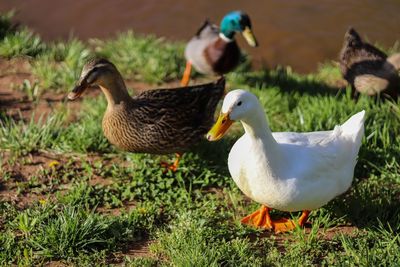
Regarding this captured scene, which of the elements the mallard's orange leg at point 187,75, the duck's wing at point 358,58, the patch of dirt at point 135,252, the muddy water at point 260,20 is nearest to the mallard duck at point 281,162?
the patch of dirt at point 135,252

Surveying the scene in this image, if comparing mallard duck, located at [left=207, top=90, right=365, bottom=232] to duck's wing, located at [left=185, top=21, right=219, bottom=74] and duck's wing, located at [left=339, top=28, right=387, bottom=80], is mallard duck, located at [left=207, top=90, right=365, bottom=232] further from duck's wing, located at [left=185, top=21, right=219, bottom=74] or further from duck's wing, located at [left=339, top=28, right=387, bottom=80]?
duck's wing, located at [left=185, top=21, right=219, bottom=74]

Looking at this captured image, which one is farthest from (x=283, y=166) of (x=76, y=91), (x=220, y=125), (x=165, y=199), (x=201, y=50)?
(x=201, y=50)

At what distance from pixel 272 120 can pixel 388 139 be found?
103 centimetres

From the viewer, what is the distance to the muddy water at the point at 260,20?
24.5ft

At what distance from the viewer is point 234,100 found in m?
3.42

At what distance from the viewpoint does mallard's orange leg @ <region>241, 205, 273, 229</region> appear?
4047mm

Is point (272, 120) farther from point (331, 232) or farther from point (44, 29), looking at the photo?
point (44, 29)

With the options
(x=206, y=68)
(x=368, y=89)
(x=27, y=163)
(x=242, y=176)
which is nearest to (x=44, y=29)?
(x=206, y=68)

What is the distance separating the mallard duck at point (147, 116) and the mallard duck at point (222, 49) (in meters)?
1.27

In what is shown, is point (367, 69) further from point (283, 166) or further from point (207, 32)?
point (283, 166)

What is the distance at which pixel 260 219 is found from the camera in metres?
4.07

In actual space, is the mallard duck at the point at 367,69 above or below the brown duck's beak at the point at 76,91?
below

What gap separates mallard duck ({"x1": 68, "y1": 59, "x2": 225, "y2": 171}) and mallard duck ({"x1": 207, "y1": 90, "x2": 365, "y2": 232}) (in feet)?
2.48

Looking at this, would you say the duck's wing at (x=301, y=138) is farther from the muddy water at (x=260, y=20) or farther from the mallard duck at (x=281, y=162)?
the muddy water at (x=260, y=20)
